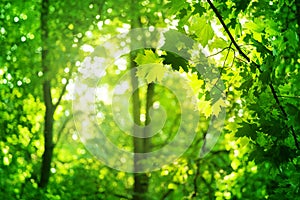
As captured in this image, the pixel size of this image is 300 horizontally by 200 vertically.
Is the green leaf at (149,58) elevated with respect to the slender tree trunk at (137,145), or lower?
lower

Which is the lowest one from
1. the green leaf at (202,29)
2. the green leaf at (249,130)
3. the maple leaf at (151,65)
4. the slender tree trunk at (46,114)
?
the green leaf at (249,130)

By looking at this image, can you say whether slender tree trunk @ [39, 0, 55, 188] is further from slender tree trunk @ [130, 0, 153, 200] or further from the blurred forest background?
slender tree trunk @ [130, 0, 153, 200]

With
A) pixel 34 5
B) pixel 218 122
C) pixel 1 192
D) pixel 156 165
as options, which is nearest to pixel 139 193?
pixel 156 165

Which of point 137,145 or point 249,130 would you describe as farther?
point 137,145

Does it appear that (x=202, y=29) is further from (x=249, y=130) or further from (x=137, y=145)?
(x=137, y=145)

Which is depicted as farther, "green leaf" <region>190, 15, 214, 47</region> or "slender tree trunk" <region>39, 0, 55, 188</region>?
"slender tree trunk" <region>39, 0, 55, 188</region>

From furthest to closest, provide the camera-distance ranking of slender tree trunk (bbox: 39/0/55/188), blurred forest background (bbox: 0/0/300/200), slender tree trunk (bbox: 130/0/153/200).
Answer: slender tree trunk (bbox: 130/0/153/200)
slender tree trunk (bbox: 39/0/55/188)
blurred forest background (bbox: 0/0/300/200)

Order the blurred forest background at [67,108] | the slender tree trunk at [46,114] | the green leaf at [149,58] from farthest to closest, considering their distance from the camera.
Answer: the slender tree trunk at [46,114] → the blurred forest background at [67,108] → the green leaf at [149,58]

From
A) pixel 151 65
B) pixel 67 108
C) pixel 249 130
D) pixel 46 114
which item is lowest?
pixel 249 130

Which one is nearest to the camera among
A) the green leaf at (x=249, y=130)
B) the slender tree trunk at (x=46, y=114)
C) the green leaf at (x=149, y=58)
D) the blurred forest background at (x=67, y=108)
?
the green leaf at (x=149, y=58)

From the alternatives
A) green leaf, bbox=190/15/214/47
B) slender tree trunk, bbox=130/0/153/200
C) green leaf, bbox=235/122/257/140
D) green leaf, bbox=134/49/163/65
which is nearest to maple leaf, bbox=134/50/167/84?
green leaf, bbox=134/49/163/65

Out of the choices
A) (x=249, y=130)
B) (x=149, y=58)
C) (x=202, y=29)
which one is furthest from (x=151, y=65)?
(x=249, y=130)

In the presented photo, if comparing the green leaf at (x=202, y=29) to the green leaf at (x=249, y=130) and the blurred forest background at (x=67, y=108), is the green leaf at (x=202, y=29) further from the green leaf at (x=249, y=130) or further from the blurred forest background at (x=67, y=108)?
the blurred forest background at (x=67, y=108)

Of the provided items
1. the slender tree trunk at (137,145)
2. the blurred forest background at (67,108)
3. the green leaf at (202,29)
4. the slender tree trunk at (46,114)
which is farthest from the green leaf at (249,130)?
the slender tree trunk at (137,145)
